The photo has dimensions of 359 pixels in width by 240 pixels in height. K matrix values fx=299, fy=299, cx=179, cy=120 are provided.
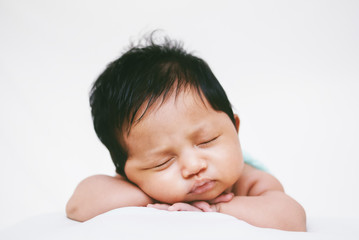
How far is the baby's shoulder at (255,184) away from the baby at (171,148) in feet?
0.43

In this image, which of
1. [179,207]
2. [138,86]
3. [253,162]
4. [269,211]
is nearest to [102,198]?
[179,207]

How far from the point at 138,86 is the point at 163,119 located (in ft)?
0.46

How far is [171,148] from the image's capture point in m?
0.83

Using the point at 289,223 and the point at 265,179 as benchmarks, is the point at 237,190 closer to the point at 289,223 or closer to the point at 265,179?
the point at 265,179

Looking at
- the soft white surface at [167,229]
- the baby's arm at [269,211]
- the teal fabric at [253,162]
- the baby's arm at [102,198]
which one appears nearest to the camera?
the soft white surface at [167,229]

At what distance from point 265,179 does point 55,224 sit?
0.71 m

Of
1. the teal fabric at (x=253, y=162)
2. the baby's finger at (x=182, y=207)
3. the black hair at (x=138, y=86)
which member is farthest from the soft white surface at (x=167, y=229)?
the teal fabric at (x=253, y=162)

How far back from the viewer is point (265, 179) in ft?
3.55

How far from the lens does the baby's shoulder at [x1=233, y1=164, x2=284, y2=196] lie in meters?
1.04

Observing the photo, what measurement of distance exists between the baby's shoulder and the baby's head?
0.19 metres

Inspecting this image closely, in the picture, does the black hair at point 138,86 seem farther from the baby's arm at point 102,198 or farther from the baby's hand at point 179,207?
the baby's hand at point 179,207

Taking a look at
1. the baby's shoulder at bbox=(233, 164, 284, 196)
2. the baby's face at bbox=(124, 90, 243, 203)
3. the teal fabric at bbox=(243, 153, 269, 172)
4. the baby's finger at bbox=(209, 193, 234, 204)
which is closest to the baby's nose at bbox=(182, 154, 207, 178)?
the baby's face at bbox=(124, 90, 243, 203)

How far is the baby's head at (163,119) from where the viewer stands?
32.9 inches

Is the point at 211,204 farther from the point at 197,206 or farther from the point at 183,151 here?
the point at 183,151
